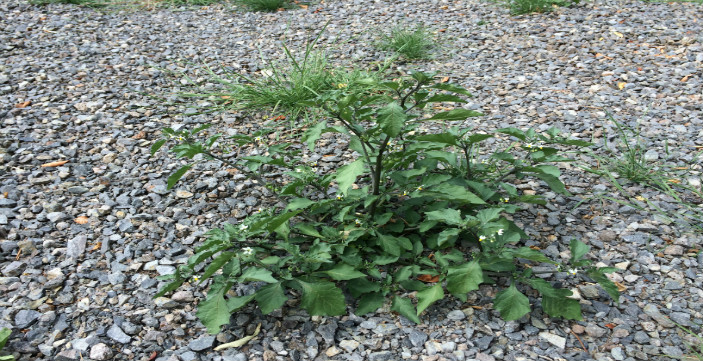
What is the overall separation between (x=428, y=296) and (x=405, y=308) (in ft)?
0.29

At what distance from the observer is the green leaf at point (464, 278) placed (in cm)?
177

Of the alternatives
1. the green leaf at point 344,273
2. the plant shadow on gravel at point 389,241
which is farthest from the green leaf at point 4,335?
the green leaf at point 344,273

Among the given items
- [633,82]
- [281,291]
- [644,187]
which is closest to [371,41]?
[633,82]

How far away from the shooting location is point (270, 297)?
1817 millimetres

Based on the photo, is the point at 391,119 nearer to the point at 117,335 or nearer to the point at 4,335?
the point at 117,335

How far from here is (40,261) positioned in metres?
2.12

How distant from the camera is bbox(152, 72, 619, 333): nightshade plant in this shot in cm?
180

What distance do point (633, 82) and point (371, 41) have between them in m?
1.81

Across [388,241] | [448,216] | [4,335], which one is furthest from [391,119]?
[4,335]

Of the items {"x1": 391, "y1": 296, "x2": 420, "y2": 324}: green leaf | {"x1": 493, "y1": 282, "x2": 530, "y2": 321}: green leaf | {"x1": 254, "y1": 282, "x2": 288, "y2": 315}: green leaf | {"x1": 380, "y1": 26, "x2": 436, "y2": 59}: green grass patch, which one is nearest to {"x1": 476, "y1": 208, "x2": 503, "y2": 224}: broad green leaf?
{"x1": 493, "y1": 282, "x2": 530, "y2": 321}: green leaf

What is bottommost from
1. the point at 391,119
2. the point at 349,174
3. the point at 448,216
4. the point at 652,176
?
the point at 652,176

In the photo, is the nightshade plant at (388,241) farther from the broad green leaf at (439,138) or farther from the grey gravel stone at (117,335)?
the grey gravel stone at (117,335)

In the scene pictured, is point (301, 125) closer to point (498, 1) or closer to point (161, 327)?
point (161, 327)

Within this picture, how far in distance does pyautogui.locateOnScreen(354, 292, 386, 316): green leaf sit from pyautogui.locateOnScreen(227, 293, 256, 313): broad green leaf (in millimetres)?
360
